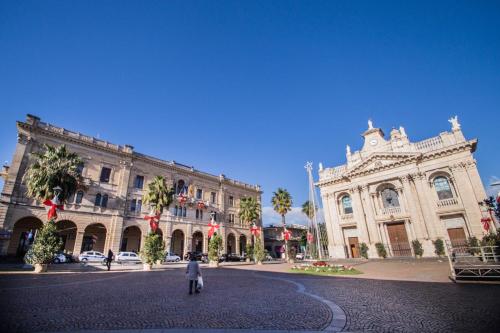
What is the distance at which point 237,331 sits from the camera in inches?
186

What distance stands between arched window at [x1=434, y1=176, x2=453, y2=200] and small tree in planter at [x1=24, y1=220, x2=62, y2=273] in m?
37.6

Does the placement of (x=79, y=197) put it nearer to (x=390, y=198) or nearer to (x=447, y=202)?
(x=390, y=198)

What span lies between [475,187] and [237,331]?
103 ft

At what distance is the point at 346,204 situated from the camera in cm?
3516

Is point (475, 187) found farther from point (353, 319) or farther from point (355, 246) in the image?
point (353, 319)

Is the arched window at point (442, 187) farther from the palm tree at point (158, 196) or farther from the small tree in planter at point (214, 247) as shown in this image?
the palm tree at point (158, 196)

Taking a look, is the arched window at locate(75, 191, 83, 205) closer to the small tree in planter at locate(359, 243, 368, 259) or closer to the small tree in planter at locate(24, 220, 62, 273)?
the small tree in planter at locate(24, 220, 62, 273)

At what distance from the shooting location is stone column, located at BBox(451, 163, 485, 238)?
2398 cm

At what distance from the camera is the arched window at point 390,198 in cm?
3058

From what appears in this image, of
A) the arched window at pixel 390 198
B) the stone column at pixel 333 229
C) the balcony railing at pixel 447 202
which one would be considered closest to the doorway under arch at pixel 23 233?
the stone column at pixel 333 229

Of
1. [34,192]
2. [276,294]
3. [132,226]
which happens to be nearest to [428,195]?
[276,294]

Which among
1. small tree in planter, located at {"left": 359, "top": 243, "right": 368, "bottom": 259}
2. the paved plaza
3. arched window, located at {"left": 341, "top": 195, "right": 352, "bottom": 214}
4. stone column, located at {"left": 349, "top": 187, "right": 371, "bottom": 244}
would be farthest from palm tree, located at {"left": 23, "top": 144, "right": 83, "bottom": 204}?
arched window, located at {"left": 341, "top": 195, "right": 352, "bottom": 214}

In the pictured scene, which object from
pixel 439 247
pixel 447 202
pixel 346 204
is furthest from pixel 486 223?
pixel 346 204

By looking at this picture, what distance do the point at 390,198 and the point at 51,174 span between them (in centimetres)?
3791
